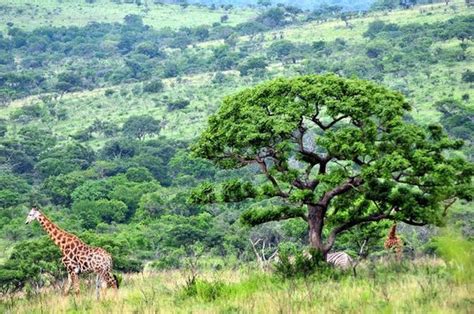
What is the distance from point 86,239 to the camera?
74.6ft

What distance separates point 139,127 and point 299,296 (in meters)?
57.0

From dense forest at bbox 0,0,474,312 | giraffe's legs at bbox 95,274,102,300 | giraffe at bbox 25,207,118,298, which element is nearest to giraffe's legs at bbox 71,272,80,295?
giraffe at bbox 25,207,118,298

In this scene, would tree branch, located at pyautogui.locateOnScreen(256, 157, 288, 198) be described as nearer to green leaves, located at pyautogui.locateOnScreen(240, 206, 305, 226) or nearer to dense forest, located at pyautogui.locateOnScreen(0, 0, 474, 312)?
dense forest, located at pyautogui.locateOnScreen(0, 0, 474, 312)

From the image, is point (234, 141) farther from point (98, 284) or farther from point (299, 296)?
point (299, 296)

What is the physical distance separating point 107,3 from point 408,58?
80324 mm

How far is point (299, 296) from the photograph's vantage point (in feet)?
28.0

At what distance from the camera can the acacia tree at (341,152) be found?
38.1 feet

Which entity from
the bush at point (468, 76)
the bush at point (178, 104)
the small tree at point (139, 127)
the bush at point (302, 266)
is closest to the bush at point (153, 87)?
the bush at point (178, 104)

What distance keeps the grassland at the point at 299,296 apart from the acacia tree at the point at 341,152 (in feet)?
3.90

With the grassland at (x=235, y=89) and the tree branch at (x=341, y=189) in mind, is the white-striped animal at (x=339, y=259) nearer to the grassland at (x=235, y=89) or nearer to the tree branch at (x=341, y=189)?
the tree branch at (x=341, y=189)

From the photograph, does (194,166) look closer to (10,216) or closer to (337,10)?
(10,216)

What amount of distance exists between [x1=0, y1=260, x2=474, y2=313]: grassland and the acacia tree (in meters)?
1.19

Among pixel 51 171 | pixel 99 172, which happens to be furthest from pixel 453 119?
pixel 51 171

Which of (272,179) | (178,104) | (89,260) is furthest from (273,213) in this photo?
(178,104)
